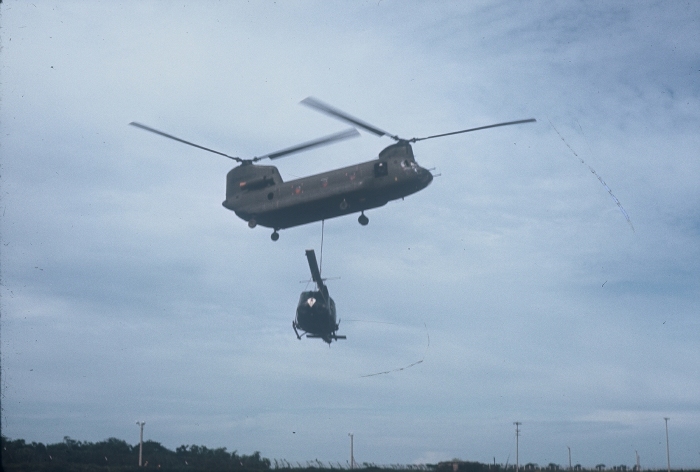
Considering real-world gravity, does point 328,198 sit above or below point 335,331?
above

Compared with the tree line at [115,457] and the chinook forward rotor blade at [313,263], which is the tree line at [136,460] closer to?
the tree line at [115,457]

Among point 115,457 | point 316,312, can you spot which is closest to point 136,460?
point 115,457

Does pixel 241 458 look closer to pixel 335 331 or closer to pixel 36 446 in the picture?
pixel 36 446

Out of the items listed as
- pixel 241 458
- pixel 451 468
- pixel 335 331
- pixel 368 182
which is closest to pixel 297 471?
pixel 451 468

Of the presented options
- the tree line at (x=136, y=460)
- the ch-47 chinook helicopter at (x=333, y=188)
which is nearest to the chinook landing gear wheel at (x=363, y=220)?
the ch-47 chinook helicopter at (x=333, y=188)

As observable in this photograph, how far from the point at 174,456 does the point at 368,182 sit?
50438mm

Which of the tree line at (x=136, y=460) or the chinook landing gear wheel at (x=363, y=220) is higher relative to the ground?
the chinook landing gear wheel at (x=363, y=220)

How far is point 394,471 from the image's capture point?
172 feet

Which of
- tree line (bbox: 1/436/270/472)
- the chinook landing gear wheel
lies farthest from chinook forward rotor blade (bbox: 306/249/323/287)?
tree line (bbox: 1/436/270/472)

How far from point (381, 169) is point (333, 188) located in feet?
8.52

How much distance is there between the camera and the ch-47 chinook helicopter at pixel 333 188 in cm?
3403

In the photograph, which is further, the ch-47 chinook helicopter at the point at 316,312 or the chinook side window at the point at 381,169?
the ch-47 chinook helicopter at the point at 316,312

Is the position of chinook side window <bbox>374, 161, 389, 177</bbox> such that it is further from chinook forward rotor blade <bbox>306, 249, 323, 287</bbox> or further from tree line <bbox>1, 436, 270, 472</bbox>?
tree line <bbox>1, 436, 270, 472</bbox>

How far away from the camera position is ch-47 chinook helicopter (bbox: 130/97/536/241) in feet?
112
